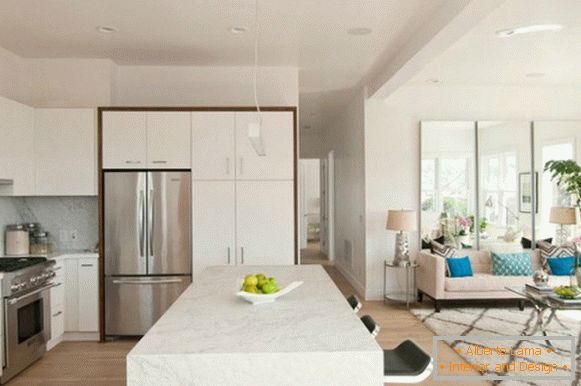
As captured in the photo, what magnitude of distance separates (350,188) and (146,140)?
147 inches

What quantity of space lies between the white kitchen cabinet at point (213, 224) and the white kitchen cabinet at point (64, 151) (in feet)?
3.42

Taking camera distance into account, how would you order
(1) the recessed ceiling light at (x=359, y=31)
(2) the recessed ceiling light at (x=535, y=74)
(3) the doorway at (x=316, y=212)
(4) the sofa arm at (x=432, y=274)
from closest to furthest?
(1) the recessed ceiling light at (x=359, y=31) → (4) the sofa arm at (x=432, y=274) → (2) the recessed ceiling light at (x=535, y=74) → (3) the doorway at (x=316, y=212)

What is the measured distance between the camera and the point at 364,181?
6660 mm

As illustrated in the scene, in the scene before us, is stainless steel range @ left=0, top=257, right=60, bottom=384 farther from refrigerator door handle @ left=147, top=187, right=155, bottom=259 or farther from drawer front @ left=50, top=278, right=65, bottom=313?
refrigerator door handle @ left=147, top=187, right=155, bottom=259

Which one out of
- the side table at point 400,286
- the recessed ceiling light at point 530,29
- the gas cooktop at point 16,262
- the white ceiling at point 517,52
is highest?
the white ceiling at point 517,52

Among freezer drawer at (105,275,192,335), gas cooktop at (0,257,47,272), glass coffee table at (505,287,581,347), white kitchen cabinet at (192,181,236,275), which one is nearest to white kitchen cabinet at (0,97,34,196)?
gas cooktop at (0,257,47,272)

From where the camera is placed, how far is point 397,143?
6.66 m

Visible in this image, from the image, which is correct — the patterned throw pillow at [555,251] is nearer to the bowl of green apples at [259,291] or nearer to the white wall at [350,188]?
the white wall at [350,188]

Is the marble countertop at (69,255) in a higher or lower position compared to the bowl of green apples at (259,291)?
lower

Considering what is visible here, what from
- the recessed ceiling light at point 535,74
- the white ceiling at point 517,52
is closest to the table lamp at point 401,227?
the white ceiling at point 517,52

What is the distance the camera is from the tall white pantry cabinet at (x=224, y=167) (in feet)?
16.0

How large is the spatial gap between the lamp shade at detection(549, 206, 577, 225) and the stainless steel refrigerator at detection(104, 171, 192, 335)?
456 cm

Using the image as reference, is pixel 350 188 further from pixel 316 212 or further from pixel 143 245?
pixel 316 212

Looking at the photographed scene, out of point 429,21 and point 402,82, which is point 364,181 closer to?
point 402,82
